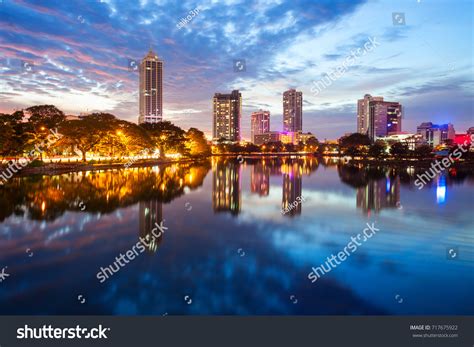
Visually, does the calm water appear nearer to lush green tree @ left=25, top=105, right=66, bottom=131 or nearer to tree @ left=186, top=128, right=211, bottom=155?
lush green tree @ left=25, top=105, right=66, bottom=131

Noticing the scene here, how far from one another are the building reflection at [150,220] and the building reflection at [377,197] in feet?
42.0

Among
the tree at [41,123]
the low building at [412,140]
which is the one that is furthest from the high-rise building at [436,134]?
the tree at [41,123]

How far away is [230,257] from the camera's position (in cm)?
1227

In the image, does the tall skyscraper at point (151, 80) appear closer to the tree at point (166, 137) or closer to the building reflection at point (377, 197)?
the tree at point (166, 137)

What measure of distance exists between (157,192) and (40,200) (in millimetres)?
8207

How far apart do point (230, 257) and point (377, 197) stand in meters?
18.8

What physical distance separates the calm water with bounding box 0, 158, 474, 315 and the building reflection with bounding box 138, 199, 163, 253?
7cm


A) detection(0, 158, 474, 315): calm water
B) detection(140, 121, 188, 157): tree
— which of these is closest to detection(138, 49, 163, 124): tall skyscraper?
detection(140, 121, 188, 157): tree

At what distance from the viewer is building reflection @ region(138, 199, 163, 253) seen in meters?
14.0

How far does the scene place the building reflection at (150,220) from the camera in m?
14.0

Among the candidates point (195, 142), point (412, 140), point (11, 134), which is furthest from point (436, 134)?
point (11, 134)

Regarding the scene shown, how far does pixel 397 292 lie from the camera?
31.3 ft

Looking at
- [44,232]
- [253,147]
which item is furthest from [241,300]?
Result: [253,147]

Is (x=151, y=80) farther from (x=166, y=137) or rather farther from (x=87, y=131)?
(x=87, y=131)
